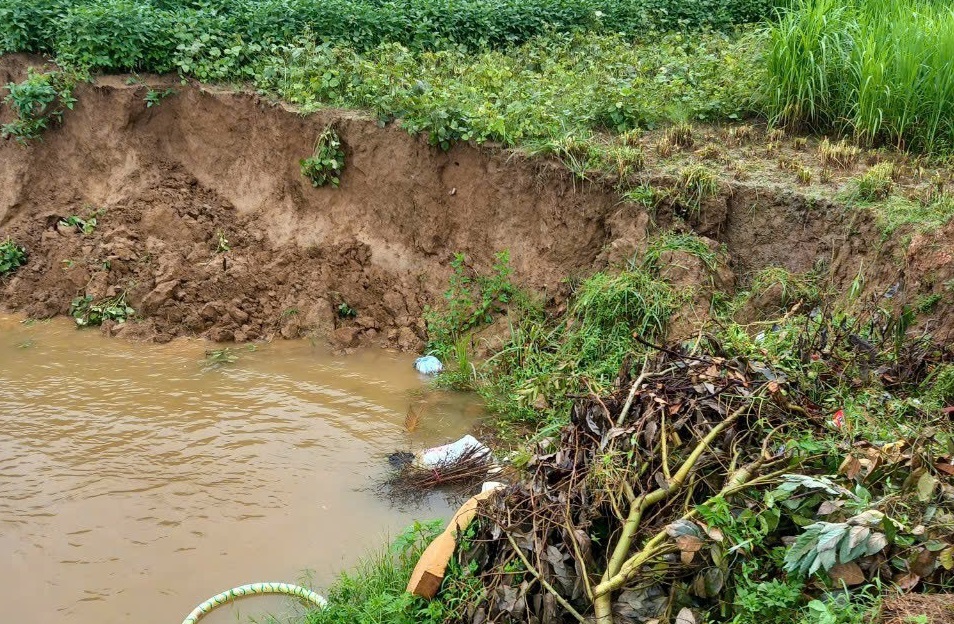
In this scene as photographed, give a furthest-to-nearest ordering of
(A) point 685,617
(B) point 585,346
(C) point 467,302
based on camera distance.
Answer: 1. (C) point 467,302
2. (B) point 585,346
3. (A) point 685,617

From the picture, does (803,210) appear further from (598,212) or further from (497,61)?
(497,61)

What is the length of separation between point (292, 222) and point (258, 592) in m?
3.97

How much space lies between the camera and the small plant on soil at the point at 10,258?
7.43 meters

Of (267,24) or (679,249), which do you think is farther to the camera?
(267,24)

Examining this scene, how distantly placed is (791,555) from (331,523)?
2511 mm

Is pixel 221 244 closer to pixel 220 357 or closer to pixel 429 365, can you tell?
pixel 220 357

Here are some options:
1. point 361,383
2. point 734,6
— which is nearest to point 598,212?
point 361,383

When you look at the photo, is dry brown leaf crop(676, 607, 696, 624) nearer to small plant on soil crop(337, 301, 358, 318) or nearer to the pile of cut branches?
the pile of cut branches

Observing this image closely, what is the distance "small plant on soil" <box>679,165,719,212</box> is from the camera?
5672 mm

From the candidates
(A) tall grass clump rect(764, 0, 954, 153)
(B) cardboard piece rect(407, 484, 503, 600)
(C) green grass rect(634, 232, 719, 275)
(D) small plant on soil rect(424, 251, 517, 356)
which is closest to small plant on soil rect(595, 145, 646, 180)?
(C) green grass rect(634, 232, 719, 275)

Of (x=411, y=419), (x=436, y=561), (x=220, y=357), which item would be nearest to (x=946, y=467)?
(x=436, y=561)

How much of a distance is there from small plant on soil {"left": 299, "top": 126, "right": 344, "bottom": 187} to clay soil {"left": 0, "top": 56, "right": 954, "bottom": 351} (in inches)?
3.3

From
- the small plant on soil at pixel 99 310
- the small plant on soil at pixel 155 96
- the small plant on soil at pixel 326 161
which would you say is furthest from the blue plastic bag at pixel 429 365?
the small plant on soil at pixel 155 96

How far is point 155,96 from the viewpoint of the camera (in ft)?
24.3
